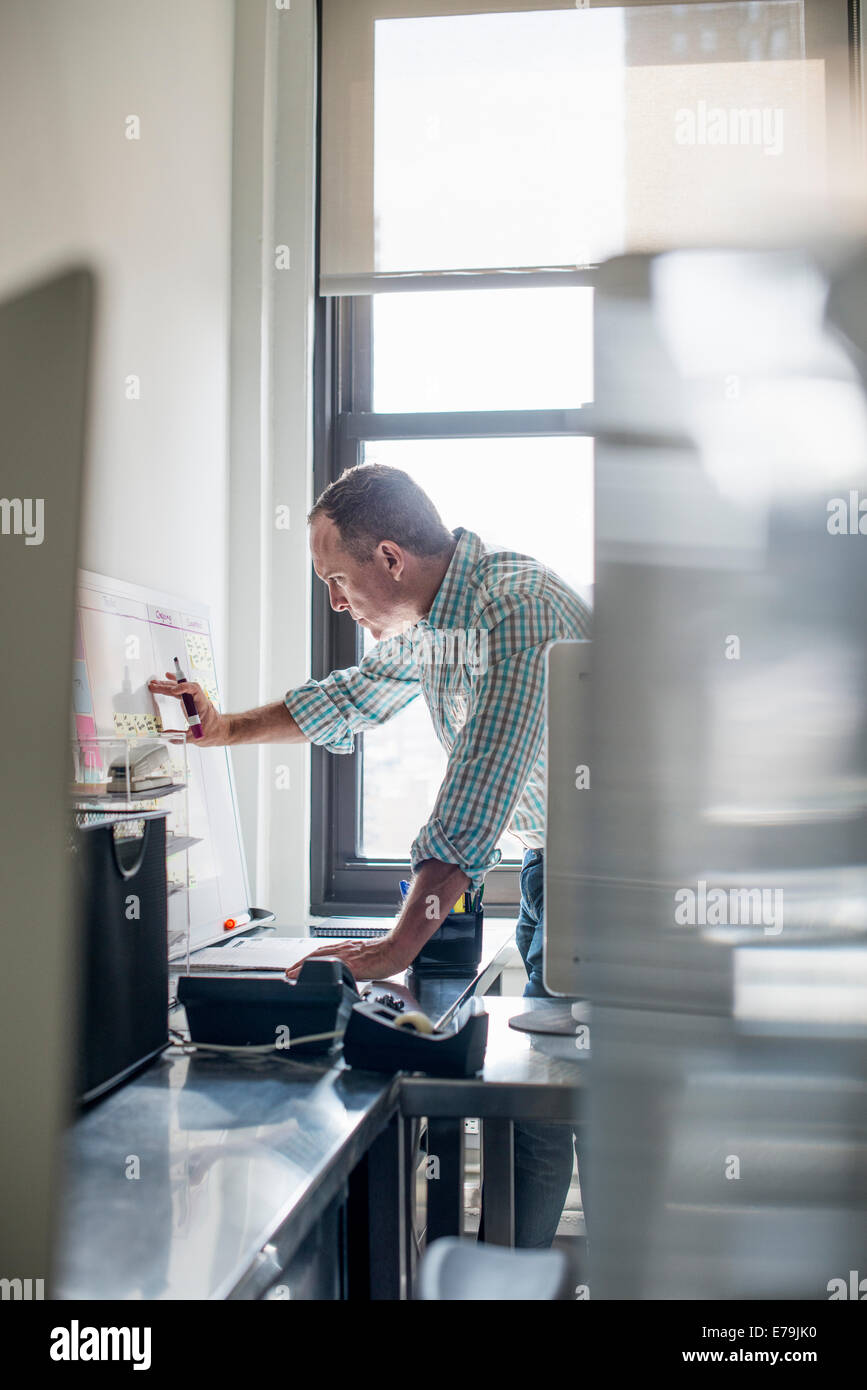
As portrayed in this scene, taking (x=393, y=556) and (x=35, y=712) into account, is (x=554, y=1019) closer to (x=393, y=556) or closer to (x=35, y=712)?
(x=393, y=556)

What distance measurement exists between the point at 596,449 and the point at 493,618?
824 millimetres

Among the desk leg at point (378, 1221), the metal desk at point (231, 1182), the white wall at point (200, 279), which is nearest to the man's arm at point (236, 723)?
the white wall at point (200, 279)

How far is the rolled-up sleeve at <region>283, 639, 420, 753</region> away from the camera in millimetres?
1887

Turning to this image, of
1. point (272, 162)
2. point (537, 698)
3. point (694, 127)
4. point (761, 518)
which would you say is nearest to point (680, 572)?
point (761, 518)

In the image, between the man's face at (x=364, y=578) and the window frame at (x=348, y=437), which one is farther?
the window frame at (x=348, y=437)

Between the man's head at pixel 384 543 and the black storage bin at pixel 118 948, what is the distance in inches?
30.1

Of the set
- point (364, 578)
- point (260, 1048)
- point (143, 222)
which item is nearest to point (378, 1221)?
point (260, 1048)

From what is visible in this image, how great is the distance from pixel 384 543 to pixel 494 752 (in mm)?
536

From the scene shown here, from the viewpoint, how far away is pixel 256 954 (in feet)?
5.04

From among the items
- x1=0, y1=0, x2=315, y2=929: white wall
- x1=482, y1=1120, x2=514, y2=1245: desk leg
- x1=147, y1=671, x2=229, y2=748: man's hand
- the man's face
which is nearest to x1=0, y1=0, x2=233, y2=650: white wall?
x1=0, y1=0, x2=315, y2=929: white wall

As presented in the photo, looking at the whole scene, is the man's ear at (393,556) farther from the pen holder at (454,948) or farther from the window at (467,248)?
the window at (467,248)

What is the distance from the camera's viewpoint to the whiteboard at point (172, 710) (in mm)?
1464

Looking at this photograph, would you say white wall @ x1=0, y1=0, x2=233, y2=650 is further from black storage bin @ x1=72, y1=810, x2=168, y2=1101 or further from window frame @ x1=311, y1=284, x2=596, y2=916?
black storage bin @ x1=72, y1=810, x2=168, y2=1101
